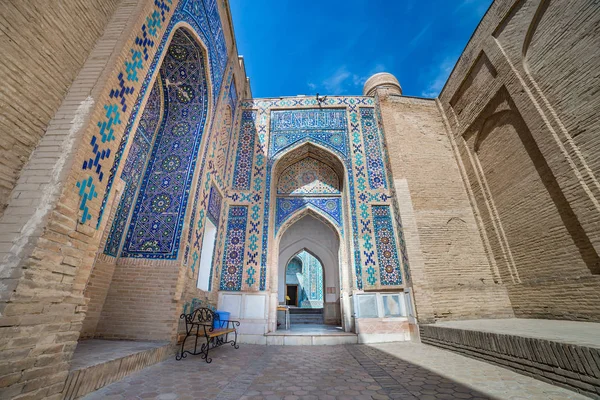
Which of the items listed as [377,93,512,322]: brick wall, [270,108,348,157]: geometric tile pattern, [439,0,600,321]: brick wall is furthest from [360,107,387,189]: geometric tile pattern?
[439,0,600,321]: brick wall

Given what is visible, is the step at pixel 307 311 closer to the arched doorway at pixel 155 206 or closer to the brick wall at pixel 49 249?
the arched doorway at pixel 155 206

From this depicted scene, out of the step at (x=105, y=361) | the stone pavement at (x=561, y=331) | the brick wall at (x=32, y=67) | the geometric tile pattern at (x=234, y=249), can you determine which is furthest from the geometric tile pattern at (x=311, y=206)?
the brick wall at (x=32, y=67)

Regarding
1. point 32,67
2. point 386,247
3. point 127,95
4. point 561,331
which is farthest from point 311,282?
point 32,67

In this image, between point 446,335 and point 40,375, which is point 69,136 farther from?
point 446,335

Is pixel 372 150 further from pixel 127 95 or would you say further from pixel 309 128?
pixel 127 95

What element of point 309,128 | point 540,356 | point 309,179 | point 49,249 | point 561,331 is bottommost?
Result: point 540,356

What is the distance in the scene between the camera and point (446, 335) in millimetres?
4445

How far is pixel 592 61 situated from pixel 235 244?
779 cm

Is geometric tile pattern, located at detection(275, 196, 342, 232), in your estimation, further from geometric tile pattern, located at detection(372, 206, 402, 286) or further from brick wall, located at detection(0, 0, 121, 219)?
brick wall, located at detection(0, 0, 121, 219)

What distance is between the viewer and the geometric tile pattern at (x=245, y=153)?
726 cm

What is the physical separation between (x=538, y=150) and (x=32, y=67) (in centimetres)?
778

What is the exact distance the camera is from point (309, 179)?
313 inches

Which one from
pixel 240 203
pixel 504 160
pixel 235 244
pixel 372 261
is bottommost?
pixel 372 261

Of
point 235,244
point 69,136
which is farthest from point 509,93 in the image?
point 69,136
